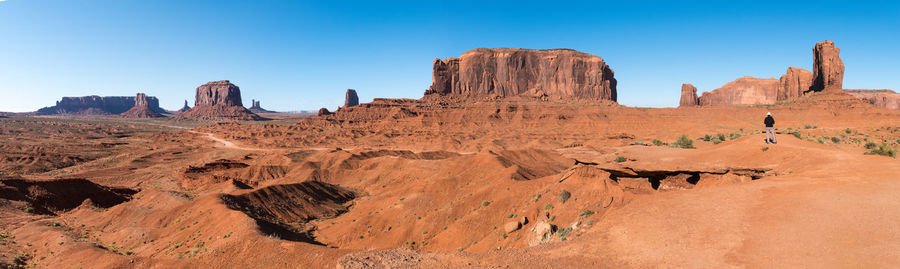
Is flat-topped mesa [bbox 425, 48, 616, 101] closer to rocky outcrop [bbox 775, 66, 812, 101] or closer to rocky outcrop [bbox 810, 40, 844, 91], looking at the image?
rocky outcrop [bbox 775, 66, 812, 101]

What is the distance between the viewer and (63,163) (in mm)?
57125

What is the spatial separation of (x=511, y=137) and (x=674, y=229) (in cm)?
7141

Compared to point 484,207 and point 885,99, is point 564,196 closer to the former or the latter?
point 484,207

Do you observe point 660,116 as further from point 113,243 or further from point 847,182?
point 113,243

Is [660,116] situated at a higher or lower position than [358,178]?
higher

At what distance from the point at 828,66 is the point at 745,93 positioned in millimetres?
88308

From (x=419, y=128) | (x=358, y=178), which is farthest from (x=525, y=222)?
(x=419, y=128)

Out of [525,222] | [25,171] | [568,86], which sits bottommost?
[25,171]

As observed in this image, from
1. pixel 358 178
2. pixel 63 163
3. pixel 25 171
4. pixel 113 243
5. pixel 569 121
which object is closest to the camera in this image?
pixel 113 243

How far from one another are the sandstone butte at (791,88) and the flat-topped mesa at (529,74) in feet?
158

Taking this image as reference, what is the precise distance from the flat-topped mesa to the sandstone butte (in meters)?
48.1

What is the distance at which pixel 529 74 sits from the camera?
443 feet

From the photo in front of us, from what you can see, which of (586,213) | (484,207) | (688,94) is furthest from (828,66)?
(586,213)

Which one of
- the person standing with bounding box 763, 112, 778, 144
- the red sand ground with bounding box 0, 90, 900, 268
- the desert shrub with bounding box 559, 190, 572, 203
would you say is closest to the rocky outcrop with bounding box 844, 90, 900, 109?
the red sand ground with bounding box 0, 90, 900, 268
